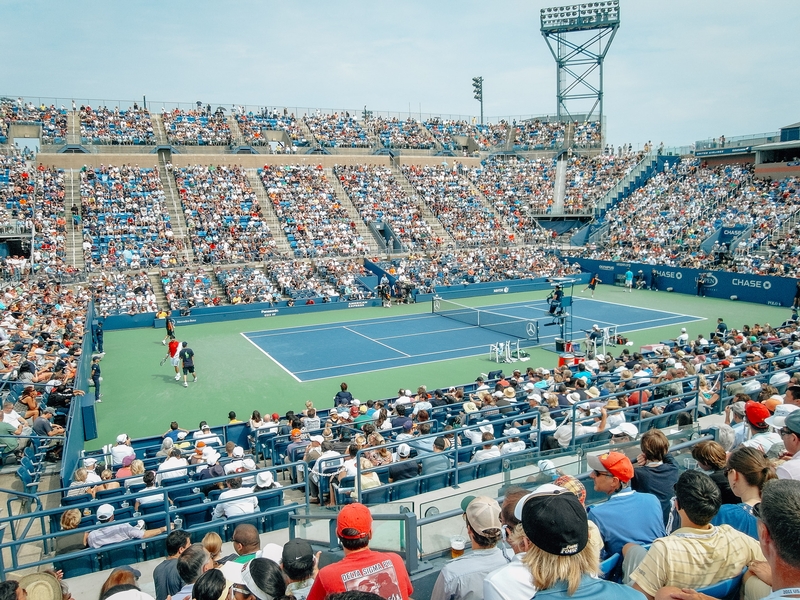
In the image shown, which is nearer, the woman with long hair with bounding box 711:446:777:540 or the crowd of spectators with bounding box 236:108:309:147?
the woman with long hair with bounding box 711:446:777:540

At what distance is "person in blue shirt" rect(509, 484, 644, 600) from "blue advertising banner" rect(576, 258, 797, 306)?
35310 mm

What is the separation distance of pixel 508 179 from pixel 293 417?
1823 inches

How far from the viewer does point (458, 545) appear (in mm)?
4727

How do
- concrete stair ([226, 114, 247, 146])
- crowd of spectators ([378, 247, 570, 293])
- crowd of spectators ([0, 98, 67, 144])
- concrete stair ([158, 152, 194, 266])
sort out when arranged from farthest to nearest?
concrete stair ([226, 114, 247, 146]) → crowd of spectators ([0, 98, 67, 144]) → crowd of spectators ([378, 247, 570, 293]) → concrete stair ([158, 152, 194, 266])

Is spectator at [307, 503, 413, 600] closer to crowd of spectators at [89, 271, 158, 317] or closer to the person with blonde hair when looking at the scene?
the person with blonde hair

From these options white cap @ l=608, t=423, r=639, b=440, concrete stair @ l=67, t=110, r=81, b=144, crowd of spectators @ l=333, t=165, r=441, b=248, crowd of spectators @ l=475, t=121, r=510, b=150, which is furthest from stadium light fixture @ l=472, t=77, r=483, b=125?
white cap @ l=608, t=423, r=639, b=440

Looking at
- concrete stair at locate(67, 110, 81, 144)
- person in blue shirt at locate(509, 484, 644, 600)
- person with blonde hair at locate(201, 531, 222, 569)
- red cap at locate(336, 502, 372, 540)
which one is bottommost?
person with blonde hair at locate(201, 531, 222, 569)

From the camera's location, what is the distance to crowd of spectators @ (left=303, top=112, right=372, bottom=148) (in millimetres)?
53750

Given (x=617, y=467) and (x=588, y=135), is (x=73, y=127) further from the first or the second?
(x=617, y=467)

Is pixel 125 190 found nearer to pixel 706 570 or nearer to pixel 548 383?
pixel 548 383

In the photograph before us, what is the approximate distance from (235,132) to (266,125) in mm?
3252

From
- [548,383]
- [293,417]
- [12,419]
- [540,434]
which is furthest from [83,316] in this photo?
[540,434]

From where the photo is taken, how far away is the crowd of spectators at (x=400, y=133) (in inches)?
2213

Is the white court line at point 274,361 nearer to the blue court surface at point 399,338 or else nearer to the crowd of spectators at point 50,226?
the blue court surface at point 399,338
